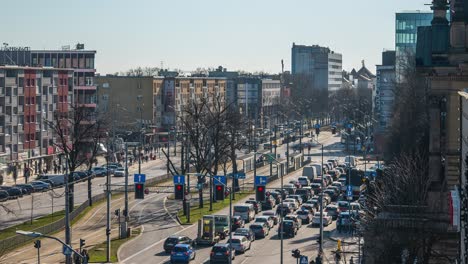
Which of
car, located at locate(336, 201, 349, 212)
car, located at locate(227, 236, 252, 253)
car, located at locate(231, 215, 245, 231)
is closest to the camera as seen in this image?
car, located at locate(227, 236, 252, 253)

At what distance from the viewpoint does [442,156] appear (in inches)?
1783

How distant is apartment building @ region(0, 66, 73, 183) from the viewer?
11844 cm

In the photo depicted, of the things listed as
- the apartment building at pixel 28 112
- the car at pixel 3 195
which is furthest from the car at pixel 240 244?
the apartment building at pixel 28 112

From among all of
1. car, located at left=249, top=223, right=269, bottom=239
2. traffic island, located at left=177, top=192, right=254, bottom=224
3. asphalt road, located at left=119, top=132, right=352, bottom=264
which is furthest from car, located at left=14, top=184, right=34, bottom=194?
car, located at left=249, top=223, right=269, bottom=239

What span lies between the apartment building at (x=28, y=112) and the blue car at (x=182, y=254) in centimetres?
4932

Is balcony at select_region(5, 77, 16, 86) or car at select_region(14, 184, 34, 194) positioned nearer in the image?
car at select_region(14, 184, 34, 194)

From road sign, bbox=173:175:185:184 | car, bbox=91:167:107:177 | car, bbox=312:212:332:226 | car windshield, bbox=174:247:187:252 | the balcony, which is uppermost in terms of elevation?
the balcony

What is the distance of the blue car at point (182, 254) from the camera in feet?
209

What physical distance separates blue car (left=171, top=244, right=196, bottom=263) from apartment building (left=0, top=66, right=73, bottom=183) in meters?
49.3

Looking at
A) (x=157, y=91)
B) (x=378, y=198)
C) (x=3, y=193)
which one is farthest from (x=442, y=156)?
(x=157, y=91)

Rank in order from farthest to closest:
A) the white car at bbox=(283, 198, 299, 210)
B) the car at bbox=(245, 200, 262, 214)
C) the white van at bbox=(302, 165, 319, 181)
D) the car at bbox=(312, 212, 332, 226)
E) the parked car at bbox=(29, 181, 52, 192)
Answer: the white van at bbox=(302, 165, 319, 181) < the parked car at bbox=(29, 181, 52, 192) < the white car at bbox=(283, 198, 299, 210) < the car at bbox=(245, 200, 262, 214) < the car at bbox=(312, 212, 332, 226)

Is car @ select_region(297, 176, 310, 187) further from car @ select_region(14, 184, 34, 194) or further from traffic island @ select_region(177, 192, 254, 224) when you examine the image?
car @ select_region(14, 184, 34, 194)

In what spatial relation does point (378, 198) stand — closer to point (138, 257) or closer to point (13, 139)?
point (138, 257)

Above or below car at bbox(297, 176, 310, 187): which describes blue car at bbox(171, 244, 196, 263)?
below
